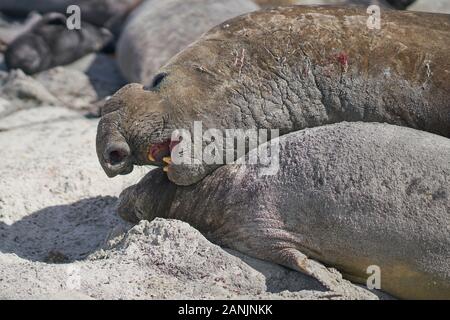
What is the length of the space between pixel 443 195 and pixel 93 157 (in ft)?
8.44

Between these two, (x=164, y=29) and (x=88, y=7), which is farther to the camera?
(x=88, y=7)

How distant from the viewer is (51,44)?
8914 mm

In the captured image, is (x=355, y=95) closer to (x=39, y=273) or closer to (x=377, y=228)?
(x=377, y=228)

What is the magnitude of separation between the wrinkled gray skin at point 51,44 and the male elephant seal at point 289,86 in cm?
433

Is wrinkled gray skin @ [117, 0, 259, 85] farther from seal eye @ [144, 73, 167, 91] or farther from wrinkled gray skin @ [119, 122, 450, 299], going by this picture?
wrinkled gray skin @ [119, 122, 450, 299]

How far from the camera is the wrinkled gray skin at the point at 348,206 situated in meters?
3.83

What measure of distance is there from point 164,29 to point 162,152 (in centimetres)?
420

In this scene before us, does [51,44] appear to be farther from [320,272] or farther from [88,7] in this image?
[320,272]

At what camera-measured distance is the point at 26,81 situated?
24.7 ft

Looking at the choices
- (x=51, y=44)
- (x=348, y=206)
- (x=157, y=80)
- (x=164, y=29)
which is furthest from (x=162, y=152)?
(x=51, y=44)

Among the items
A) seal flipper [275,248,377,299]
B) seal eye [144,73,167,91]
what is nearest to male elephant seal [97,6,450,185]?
seal eye [144,73,167,91]

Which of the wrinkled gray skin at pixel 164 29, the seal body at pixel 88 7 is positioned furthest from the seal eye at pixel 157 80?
the seal body at pixel 88 7

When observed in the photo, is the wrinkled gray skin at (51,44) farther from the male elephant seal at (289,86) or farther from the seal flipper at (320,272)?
the seal flipper at (320,272)
